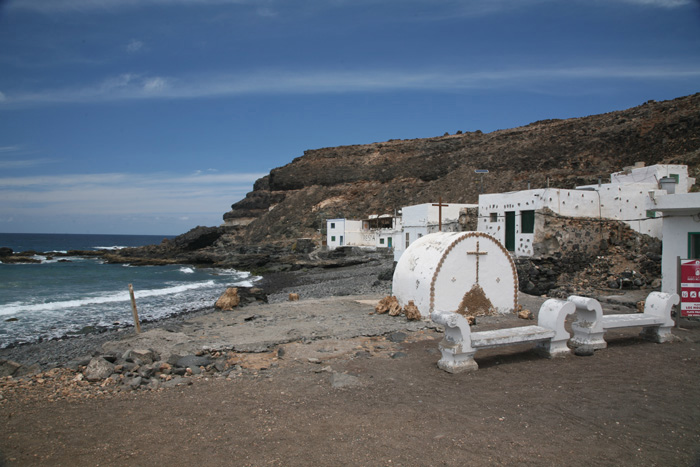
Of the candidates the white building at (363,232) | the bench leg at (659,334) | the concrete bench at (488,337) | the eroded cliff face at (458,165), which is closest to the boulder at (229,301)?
the concrete bench at (488,337)

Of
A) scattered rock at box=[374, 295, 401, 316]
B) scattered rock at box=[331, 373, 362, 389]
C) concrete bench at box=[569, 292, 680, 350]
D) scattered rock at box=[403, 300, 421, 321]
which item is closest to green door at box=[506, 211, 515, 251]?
scattered rock at box=[374, 295, 401, 316]

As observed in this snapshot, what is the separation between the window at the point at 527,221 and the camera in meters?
21.2

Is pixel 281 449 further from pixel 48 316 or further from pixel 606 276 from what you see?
pixel 48 316

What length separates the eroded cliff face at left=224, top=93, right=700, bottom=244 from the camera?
4334 cm

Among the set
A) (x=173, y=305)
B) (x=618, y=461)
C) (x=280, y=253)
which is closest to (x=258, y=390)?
(x=618, y=461)

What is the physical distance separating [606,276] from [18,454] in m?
20.6

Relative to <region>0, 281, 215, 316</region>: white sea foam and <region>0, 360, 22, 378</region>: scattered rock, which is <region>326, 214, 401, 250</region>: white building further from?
<region>0, 360, 22, 378</region>: scattered rock

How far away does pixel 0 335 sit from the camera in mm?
18141

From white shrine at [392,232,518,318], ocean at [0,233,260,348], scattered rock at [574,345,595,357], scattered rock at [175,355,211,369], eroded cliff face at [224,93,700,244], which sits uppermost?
A: eroded cliff face at [224,93,700,244]

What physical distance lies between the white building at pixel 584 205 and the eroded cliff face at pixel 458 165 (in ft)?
31.5

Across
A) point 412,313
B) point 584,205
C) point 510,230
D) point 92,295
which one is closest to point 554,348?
point 412,313

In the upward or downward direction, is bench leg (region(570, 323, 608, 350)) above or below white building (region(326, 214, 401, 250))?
below

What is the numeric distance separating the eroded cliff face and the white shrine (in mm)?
22954

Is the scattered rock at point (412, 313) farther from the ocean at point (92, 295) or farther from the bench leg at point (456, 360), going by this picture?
the ocean at point (92, 295)
